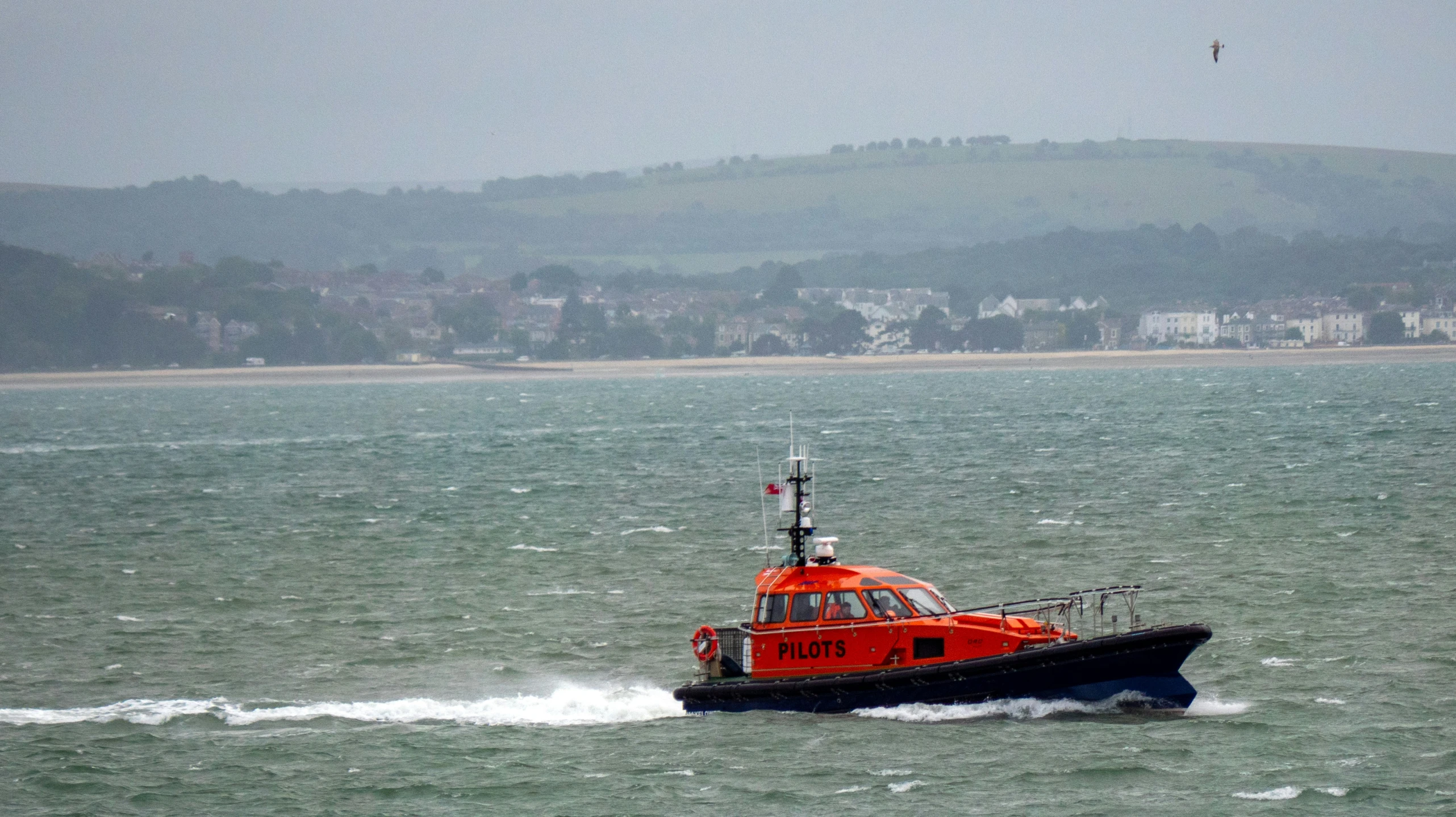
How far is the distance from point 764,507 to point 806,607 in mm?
1743

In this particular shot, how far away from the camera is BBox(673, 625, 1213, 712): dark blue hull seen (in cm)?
2400

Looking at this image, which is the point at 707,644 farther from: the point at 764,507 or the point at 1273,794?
the point at 1273,794

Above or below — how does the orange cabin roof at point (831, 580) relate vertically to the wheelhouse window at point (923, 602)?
above

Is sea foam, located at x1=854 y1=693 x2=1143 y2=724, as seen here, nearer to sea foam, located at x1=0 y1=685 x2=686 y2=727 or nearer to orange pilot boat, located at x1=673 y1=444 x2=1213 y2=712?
orange pilot boat, located at x1=673 y1=444 x2=1213 y2=712

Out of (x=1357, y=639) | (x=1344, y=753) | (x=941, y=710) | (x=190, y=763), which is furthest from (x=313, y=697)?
(x=1357, y=639)

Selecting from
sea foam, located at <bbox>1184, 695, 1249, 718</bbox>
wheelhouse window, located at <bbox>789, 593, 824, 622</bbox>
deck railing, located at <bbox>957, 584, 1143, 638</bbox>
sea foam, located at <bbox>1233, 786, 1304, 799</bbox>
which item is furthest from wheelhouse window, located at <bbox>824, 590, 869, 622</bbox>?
sea foam, located at <bbox>1233, 786, 1304, 799</bbox>

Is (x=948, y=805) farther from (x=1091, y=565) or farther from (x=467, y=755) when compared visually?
(x=1091, y=565)

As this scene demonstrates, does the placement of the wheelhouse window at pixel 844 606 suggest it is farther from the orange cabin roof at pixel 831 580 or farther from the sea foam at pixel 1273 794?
the sea foam at pixel 1273 794

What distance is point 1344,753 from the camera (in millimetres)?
23000

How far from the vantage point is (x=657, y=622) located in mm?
34531

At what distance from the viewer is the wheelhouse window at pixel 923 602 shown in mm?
25156

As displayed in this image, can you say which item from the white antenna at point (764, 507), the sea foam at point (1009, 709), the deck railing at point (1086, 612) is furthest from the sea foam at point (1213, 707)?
the white antenna at point (764, 507)

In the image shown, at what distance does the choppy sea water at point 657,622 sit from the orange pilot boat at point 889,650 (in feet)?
1.33

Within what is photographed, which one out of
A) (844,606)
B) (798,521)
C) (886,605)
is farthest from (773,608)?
(886,605)
